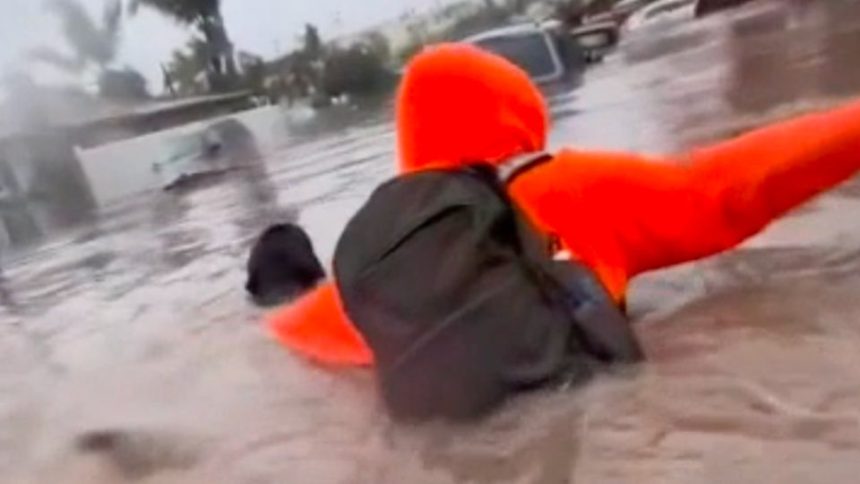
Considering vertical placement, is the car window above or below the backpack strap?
below

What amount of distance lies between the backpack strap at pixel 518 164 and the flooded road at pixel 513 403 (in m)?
0.09

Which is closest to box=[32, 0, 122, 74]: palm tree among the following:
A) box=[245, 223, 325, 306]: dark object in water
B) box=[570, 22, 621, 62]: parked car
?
box=[570, 22, 621, 62]: parked car

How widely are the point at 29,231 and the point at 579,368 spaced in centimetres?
114

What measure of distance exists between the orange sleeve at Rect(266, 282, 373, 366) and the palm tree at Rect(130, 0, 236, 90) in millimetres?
938

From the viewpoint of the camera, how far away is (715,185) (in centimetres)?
71

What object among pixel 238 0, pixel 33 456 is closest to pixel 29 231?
pixel 238 0

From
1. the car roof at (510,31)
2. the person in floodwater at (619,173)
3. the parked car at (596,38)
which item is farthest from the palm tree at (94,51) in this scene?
the person in floodwater at (619,173)

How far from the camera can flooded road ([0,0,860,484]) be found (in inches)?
22.6

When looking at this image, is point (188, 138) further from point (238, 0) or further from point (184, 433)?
point (184, 433)

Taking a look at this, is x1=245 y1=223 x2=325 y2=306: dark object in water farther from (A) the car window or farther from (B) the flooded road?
(A) the car window

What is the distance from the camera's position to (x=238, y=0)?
5.81 feet

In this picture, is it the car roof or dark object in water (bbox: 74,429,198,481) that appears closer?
dark object in water (bbox: 74,429,198,481)

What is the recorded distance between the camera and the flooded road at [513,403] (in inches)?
22.6

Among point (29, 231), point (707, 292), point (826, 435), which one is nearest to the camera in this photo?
point (826, 435)
